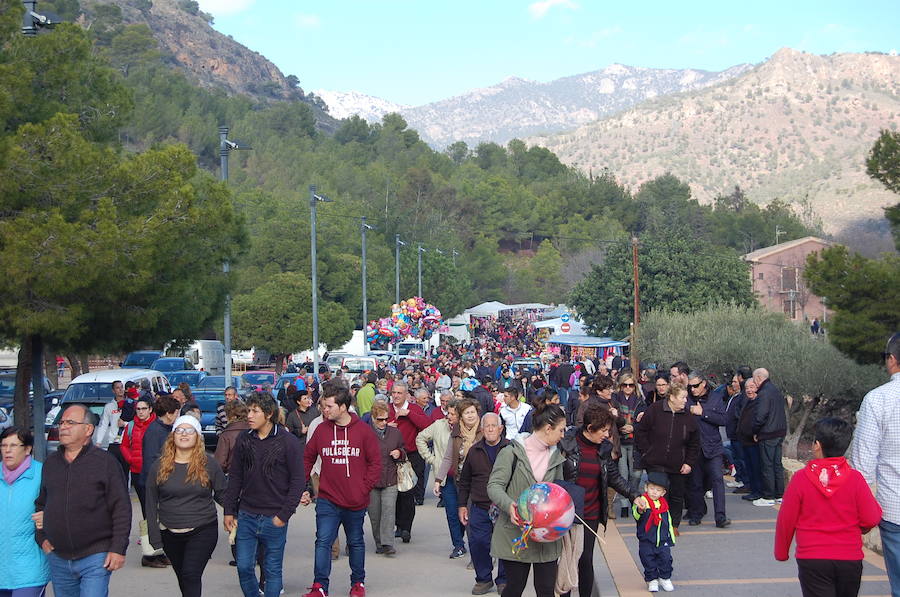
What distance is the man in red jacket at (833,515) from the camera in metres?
5.80

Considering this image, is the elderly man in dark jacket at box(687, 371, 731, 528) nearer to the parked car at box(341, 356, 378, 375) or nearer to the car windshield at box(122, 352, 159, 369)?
the parked car at box(341, 356, 378, 375)

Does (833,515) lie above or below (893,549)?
above

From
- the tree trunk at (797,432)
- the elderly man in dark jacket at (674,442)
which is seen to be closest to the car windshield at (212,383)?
the tree trunk at (797,432)

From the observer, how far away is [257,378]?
3147cm

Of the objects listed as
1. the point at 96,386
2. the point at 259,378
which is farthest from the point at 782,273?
the point at 96,386

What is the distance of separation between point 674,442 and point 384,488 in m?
2.88

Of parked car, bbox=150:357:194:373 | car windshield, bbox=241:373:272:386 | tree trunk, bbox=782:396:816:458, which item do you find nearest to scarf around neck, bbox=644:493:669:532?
tree trunk, bbox=782:396:816:458

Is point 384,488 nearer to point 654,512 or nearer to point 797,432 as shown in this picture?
point 654,512

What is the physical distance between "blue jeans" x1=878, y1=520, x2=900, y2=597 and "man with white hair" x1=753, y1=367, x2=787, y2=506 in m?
6.80

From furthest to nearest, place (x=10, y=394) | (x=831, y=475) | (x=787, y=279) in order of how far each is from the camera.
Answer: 1. (x=787, y=279)
2. (x=10, y=394)
3. (x=831, y=475)

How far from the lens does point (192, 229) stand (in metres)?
16.9

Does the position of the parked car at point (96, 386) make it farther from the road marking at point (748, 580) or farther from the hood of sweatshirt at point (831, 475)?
the hood of sweatshirt at point (831, 475)

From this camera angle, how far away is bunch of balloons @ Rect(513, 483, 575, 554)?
6297 mm

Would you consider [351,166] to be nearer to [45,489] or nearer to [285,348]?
[285,348]
